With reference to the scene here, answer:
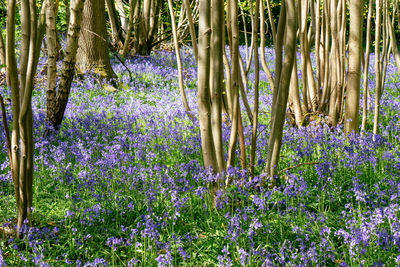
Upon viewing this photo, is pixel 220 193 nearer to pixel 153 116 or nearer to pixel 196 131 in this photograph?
pixel 196 131

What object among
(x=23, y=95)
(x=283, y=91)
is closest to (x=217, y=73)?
(x=283, y=91)

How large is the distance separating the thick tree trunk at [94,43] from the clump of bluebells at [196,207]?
10.8ft

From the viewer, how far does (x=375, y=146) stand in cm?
453

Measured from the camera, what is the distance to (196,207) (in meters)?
3.45

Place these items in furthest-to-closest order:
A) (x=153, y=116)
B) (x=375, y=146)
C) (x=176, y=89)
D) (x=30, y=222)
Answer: (x=176, y=89) → (x=153, y=116) → (x=375, y=146) → (x=30, y=222)

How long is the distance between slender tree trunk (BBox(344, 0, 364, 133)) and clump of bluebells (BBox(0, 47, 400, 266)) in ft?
1.28

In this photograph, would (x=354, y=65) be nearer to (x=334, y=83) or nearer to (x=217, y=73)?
(x=334, y=83)

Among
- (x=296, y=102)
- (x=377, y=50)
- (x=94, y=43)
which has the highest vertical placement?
(x=94, y=43)

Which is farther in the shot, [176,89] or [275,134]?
[176,89]

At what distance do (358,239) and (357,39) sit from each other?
3.16 metres

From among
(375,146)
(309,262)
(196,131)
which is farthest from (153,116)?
(309,262)

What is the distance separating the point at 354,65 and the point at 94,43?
5577 millimetres

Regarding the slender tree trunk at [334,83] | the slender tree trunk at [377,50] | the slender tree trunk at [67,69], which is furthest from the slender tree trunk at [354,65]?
the slender tree trunk at [67,69]

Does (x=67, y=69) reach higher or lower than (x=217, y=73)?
higher
